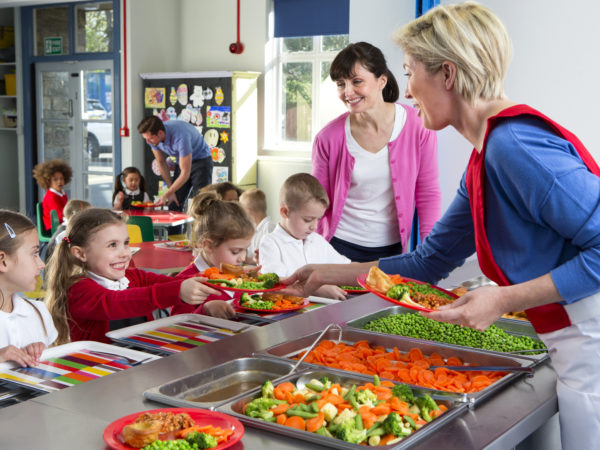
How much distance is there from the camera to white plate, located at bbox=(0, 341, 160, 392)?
1.46 metres

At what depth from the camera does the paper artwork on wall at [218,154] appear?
8164 millimetres

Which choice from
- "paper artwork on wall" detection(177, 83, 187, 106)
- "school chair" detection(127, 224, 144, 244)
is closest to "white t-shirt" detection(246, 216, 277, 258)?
"school chair" detection(127, 224, 144, 244)

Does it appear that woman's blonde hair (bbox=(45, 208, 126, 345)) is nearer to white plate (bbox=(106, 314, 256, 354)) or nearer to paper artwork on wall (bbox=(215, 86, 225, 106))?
white plate (bbox=(106, 314, 256, 354))

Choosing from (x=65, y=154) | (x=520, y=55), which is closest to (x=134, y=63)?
(x=65, y=154)

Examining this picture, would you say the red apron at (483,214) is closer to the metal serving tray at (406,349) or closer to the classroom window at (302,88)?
the metal serving tray at (406,349)

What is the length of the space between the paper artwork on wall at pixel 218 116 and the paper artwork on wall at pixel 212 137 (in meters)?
0.08

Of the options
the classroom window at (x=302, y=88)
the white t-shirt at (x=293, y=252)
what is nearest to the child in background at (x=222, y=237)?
the white t-shirt at (x=293, y=252)

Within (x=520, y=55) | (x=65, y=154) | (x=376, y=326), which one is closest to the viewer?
(x=376, y=326)

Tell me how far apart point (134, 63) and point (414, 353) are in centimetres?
752

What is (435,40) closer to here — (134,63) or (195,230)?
(195,230)

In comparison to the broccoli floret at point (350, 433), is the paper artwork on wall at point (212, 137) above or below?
above

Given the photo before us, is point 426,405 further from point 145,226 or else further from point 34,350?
point 145,226

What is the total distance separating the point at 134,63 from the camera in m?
8.48

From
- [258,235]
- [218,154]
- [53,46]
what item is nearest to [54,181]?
[218,154]
